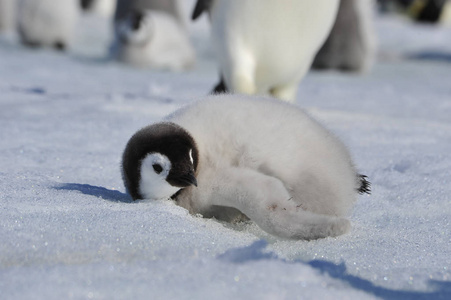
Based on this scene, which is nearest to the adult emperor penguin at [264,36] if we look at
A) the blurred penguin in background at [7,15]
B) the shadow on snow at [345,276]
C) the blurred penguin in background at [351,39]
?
the shadow on snow at [345,276]

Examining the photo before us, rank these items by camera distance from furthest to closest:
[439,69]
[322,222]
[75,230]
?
[439,69] < [322,222] < [75,230]

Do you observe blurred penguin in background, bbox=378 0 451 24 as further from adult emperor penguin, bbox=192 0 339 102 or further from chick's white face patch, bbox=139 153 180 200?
chick's white face patch, bbox=139 153 180 200

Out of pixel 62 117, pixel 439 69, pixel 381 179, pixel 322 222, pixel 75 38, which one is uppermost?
pixel 322 222

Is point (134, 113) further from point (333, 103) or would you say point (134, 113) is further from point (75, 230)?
point (75, 230)

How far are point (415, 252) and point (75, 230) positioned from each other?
70 centimetres

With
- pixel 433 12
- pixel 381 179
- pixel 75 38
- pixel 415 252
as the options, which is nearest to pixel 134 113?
pixel 381 179

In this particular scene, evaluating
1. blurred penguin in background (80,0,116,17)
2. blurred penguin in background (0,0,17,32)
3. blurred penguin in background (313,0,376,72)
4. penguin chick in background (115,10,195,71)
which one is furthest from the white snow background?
blurred penguin in background (80,0,116,17)

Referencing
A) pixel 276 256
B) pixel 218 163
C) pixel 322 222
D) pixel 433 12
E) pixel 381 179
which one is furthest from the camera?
pixel 433 12

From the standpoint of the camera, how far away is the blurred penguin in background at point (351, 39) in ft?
22.9

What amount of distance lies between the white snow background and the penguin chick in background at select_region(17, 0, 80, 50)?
4632 mm

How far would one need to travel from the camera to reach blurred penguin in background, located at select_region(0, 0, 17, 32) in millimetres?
10417

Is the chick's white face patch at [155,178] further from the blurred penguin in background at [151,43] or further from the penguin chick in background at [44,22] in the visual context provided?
the penguin chick in background at [44,22]

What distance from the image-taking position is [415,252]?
5.22 ft

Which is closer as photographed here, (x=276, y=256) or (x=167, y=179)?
(x=276, y=256)
